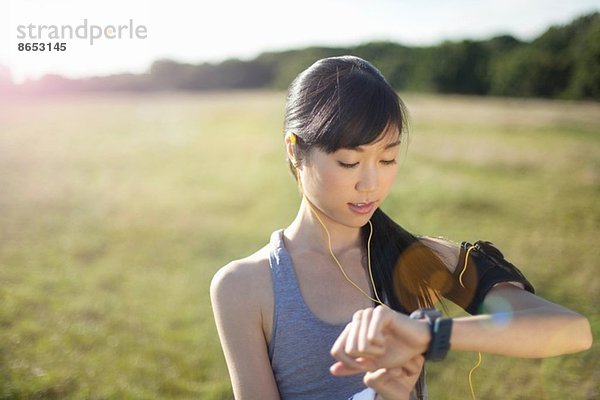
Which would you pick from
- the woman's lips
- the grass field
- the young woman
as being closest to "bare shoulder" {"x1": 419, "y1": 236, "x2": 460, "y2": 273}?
the young woman

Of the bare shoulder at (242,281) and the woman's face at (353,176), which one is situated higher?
the woman's face at (353,176)

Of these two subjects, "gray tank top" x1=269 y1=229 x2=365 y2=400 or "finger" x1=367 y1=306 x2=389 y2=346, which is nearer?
"finger" x1=367 y1=306 x2=389 y2=346

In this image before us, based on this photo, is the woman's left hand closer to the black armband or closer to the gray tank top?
the gray tank top

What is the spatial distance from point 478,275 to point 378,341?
27.4 inches

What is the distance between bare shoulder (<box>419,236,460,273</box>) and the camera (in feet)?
7.36

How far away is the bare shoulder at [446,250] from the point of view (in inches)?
88.3

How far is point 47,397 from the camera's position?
391cm

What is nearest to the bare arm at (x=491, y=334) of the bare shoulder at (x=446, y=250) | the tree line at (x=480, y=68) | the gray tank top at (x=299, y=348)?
the bare shoulder at (x=446, y=250)

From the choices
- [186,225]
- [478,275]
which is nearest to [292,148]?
[478,275]

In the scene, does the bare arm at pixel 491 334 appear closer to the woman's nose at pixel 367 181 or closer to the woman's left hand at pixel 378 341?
the woman's left hand at pixel 378 341

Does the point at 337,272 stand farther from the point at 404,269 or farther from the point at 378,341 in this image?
the point at 378,341

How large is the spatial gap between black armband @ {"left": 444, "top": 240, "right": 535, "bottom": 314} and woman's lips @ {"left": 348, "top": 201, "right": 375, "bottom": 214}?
0.42 metres

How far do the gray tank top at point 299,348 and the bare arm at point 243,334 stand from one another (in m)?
0.06

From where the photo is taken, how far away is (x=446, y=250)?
2.25 m
